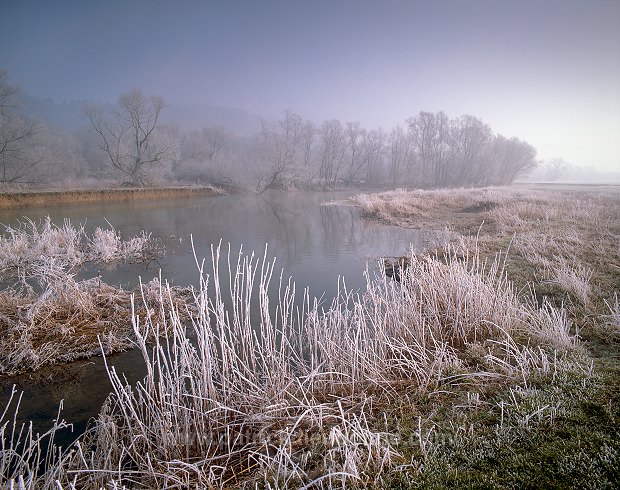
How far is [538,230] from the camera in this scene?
469 inches

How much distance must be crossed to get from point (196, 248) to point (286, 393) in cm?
944

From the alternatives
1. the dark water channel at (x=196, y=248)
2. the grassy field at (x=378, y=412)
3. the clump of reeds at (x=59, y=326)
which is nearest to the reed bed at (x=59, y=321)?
the clump of reeds at (x=59, y=326)

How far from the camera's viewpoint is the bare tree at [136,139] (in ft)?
118

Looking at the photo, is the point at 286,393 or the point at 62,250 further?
the point at 62,250

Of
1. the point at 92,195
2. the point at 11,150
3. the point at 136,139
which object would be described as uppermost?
the point at 136,139

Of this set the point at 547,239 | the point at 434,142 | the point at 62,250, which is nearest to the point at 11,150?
the point at 62,250

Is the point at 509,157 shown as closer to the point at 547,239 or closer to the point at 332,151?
the point at 332,151

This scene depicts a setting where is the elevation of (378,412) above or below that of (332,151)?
below

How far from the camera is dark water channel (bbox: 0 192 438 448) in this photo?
14.6 feet

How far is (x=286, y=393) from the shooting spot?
3.56 meters

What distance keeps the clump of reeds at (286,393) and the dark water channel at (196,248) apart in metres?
0.76

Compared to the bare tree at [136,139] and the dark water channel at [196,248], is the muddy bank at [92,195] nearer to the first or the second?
the dark water channel at [196,248]

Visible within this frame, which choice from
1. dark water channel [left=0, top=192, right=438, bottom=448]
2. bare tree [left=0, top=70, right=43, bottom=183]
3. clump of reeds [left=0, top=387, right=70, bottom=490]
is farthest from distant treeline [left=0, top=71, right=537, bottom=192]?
clump of reeds [left=0, top=387, right=70, bottom=490]

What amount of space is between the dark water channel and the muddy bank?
1117mm
